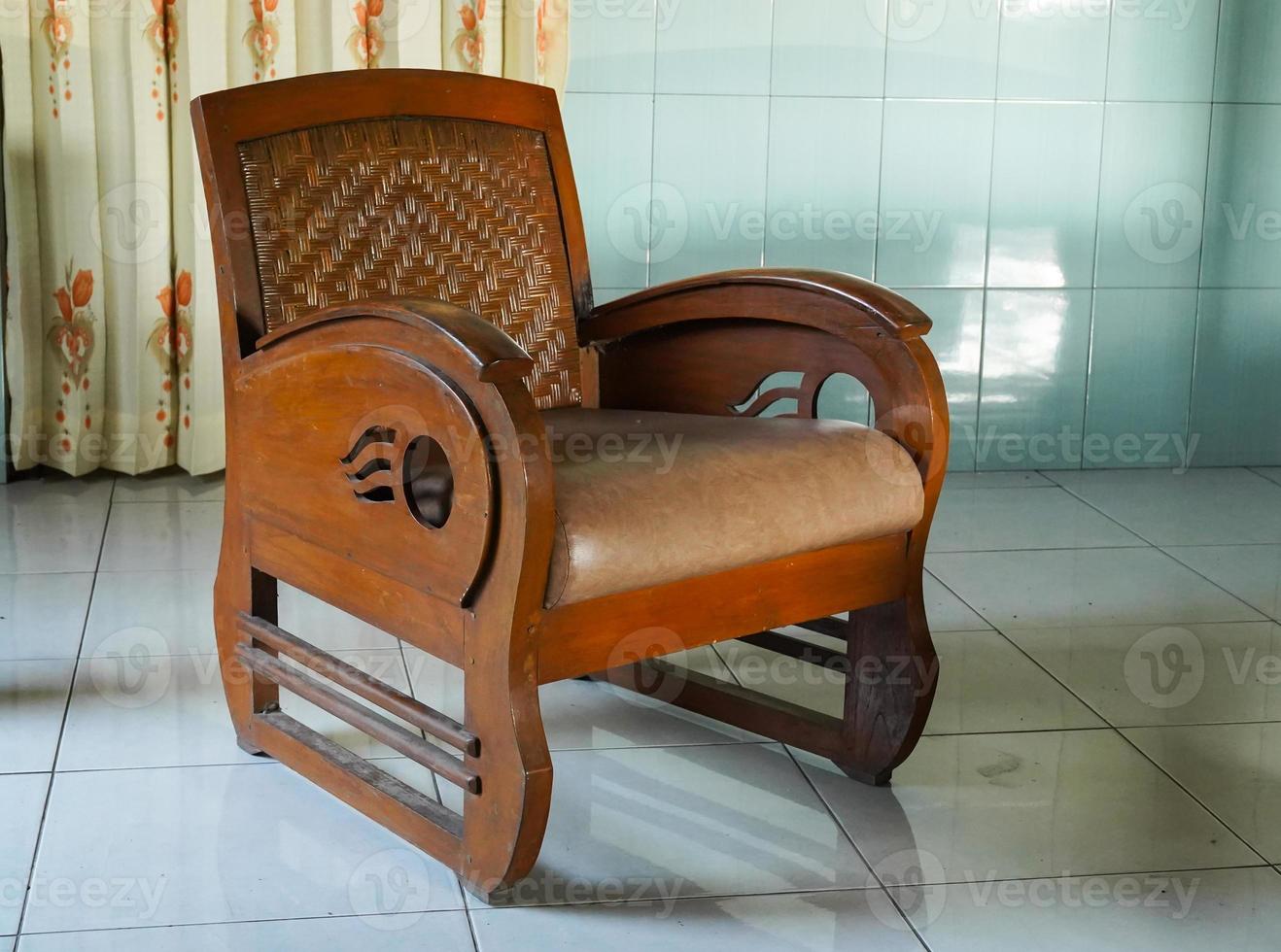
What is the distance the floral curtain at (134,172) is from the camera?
9.32ft

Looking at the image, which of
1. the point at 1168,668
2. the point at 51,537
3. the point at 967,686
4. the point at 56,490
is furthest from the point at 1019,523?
the point at 56,490

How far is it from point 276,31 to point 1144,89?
1909 millimetres

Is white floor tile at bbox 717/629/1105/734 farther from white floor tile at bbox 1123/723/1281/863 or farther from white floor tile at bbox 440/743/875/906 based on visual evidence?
white floor tile at bbox 440/743/875/906

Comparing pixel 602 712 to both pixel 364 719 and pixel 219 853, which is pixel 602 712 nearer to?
pixel 364 719

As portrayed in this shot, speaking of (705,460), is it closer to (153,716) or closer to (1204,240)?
(153,716)

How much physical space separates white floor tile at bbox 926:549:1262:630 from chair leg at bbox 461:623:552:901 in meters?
1.12

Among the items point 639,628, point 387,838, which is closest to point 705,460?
point 639,628

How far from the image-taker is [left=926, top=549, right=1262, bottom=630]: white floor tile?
7.59 feet

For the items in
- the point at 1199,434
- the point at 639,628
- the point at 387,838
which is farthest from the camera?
the point at 1199,434

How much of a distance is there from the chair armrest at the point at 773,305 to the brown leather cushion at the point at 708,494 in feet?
0.41

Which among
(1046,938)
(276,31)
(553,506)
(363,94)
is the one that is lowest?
(1046,938)

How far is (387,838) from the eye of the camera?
1.55 metres

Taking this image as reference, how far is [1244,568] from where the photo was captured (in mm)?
2590

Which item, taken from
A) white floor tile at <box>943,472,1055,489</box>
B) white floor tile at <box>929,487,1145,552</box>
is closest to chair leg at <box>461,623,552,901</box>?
white floor tile at <box>929,487,1145,552</box>
